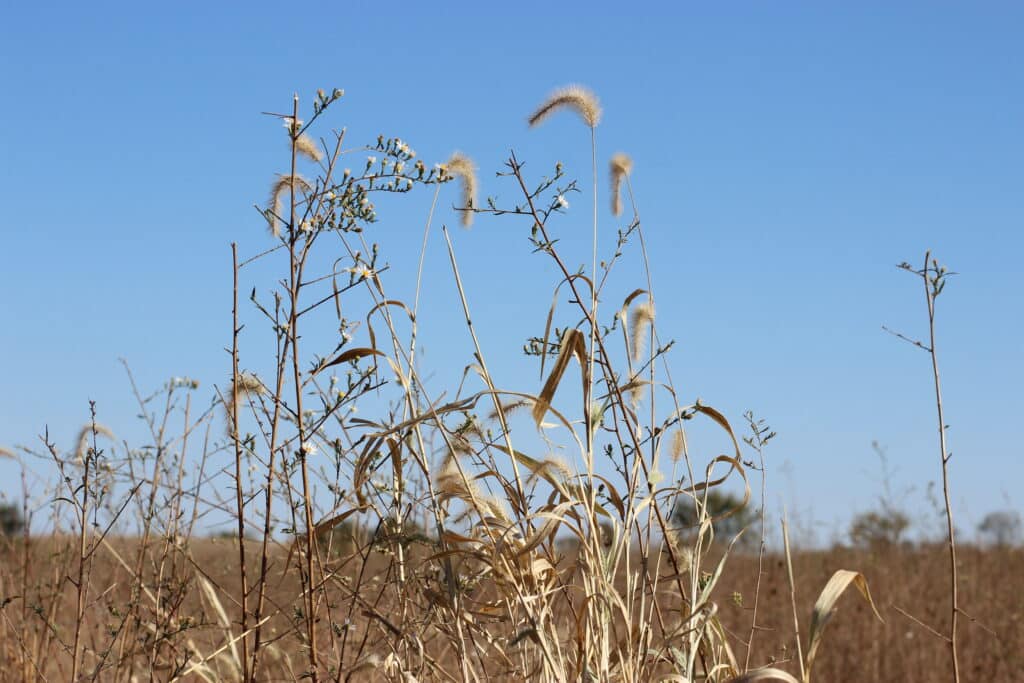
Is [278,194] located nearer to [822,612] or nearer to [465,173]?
[465,173]

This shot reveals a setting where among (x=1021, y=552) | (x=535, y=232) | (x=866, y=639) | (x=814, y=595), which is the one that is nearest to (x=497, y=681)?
(x=535, y=232)

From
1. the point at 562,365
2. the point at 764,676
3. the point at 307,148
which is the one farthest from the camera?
the point at 307,148

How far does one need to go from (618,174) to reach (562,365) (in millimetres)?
640

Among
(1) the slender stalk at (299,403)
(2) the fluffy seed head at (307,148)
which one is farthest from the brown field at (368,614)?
(2) the fluffy seed head at (307,148)

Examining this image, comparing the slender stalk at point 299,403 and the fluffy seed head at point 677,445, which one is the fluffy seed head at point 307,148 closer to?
the slender stalk at point 299,403

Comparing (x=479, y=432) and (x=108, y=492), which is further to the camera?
(x=108, y=492)

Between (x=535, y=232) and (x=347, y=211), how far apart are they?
0.40m

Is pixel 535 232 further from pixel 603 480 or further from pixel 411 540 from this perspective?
pixel 411 540

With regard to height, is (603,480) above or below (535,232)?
below

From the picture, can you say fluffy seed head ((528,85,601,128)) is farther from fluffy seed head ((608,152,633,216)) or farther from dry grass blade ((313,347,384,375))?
dry grass blade ((313,347,384,375))

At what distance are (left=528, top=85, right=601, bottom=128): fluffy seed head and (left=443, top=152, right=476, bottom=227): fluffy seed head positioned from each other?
17 cm

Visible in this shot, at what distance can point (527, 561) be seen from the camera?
6.17 feet

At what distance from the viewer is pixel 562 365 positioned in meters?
1.89

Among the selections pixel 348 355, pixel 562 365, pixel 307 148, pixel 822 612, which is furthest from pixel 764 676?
pixel 307 148
